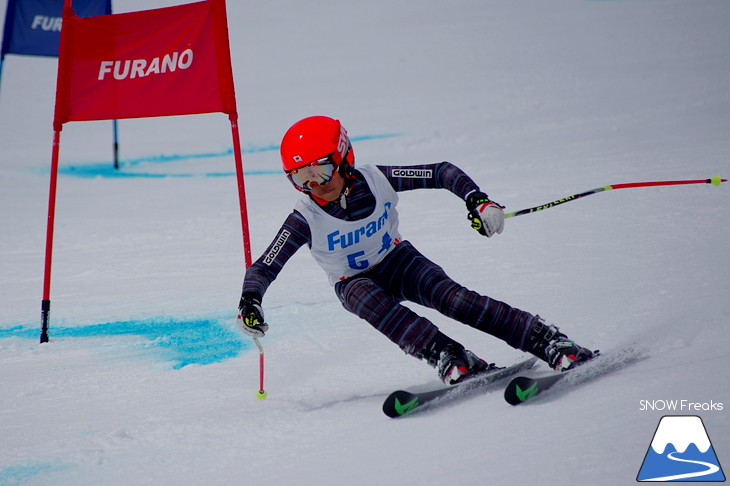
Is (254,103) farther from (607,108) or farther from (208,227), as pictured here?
(208,227)

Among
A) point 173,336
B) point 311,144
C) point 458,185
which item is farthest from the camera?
point 173,336

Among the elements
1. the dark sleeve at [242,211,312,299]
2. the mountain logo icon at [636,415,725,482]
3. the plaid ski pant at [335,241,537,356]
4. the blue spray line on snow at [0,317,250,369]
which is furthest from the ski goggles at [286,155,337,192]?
the mountain logo icon at [636,415,725,482]

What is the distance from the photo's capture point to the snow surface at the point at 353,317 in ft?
9.05

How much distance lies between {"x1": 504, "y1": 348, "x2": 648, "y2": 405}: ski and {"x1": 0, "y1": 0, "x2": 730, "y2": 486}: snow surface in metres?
0.07

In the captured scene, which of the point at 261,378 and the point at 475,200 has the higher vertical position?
the point at 475,200

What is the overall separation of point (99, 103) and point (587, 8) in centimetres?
1745

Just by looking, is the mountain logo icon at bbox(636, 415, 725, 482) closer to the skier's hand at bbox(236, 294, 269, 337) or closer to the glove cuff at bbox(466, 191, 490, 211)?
the glove cuff at bbox(466, 191, 490, 211)

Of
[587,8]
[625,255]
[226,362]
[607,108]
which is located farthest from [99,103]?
[587,8]

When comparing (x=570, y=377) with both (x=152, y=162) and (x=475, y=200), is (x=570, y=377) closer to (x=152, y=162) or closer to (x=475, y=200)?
(x=475, y=200)

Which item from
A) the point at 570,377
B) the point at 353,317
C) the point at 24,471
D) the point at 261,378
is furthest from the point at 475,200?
the point at 24,471

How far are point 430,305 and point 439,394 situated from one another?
1.50 feet

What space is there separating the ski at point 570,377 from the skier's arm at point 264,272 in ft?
3.44

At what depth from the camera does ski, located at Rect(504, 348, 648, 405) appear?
286 cm

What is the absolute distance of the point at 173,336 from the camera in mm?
4688
